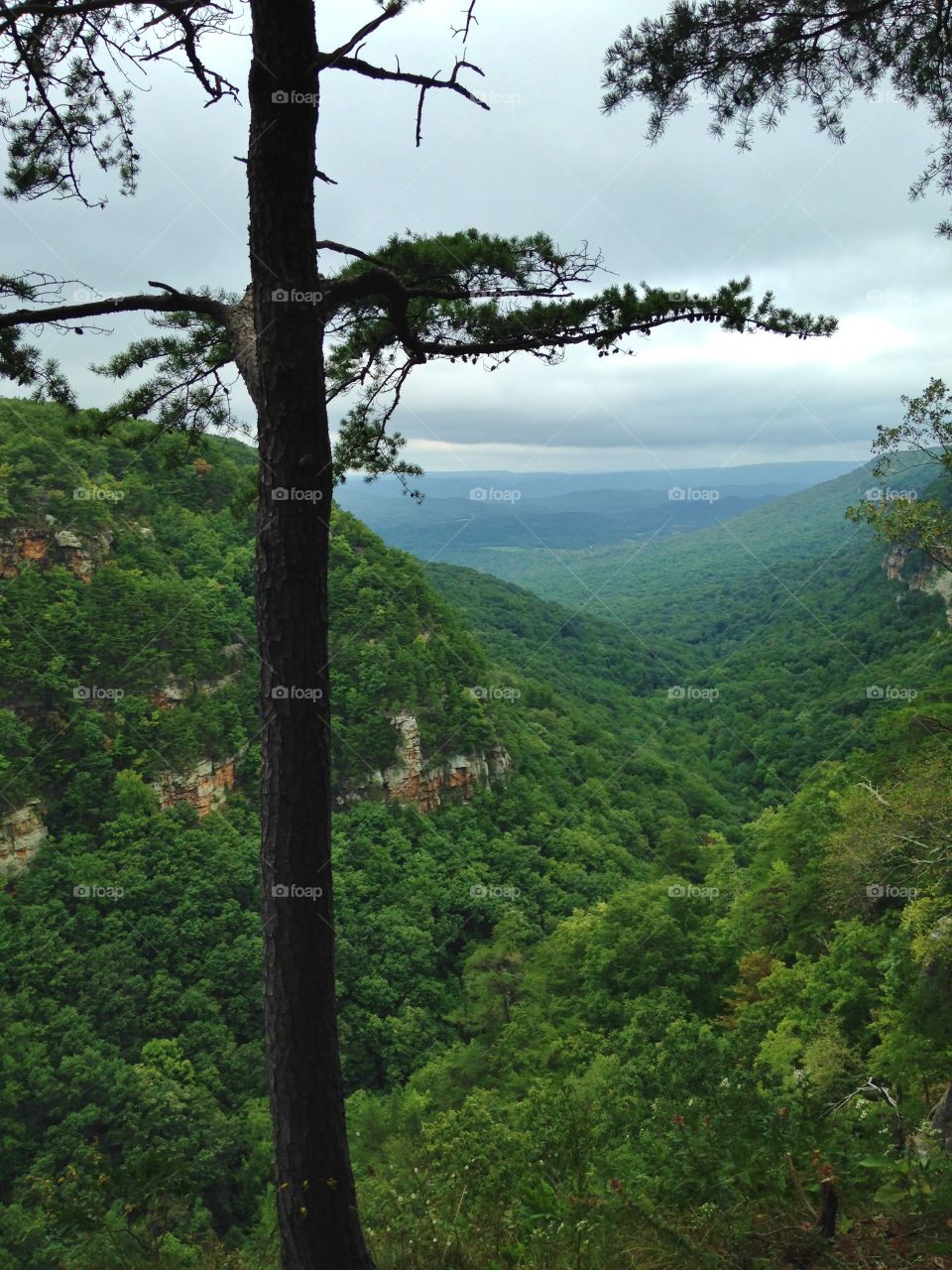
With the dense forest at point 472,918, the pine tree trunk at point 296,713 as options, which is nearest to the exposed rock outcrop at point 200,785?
the dense forest at point 472,918

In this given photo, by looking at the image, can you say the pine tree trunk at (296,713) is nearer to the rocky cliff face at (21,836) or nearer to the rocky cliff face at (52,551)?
the rocky cliff face at (21,836)

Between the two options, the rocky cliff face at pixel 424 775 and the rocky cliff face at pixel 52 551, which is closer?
the rocky cliff face at pixel 52 551

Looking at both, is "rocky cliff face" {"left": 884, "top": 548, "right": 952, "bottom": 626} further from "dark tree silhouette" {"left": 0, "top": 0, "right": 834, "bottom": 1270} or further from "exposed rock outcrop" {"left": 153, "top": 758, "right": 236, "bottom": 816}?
A: "dark tree silhouette" {"left": 0, "top": 0, "right": 834, "bottom": 1270}

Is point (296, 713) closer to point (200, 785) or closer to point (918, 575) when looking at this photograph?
point (200, 785)

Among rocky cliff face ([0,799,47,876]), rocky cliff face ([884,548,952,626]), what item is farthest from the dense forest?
rocky cliff face ([884,548,952,626])

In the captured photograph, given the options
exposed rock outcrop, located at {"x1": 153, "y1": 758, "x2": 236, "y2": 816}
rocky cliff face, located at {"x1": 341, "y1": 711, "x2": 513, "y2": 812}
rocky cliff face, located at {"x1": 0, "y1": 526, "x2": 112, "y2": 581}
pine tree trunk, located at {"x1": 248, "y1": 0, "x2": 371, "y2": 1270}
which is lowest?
rocky cliff face, located at {"x1": 341, "y1": 711, "x2": 513, "y2": 812}

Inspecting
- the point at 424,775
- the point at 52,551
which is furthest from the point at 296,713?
the point at 424,775
